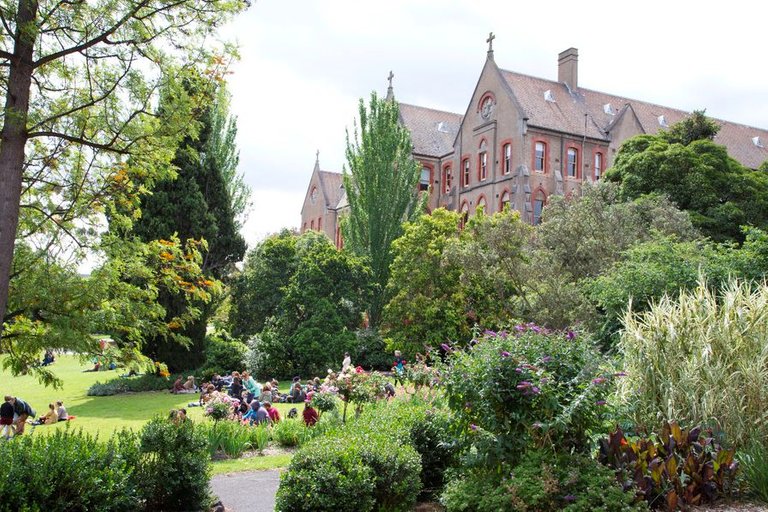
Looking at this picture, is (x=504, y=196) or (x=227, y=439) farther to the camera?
(x=504, y=196)

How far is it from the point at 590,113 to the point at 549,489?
41816mm

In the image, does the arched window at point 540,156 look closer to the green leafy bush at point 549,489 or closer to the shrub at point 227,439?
the shrub at point 227,439

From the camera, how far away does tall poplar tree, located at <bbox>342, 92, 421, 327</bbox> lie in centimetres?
3666

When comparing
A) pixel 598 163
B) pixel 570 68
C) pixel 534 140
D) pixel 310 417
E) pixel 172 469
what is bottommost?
pixel 310 417

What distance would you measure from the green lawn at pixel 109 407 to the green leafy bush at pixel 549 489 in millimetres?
5917

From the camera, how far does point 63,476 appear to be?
6.48 metres

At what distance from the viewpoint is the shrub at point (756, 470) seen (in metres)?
7.06

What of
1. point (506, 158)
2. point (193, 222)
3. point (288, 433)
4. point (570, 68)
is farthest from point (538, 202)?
point (288, 433)

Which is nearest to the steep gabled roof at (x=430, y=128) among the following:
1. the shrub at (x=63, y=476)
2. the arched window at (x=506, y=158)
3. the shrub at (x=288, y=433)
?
the arched window at (x=506, y=158)

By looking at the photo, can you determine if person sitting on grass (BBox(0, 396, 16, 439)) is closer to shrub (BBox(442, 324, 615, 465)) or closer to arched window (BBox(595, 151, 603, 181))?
shrub (BBox(442, 324, 615, 465))

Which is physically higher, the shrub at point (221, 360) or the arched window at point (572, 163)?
the arched window at point (572, 163)

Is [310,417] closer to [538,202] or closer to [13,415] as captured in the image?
[13,415]

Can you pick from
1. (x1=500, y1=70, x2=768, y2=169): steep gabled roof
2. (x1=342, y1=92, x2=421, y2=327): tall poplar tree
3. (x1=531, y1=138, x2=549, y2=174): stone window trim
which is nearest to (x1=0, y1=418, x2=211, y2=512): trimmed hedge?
(x1=342, y1=92, x2=421, y2=327): tall poplar tree

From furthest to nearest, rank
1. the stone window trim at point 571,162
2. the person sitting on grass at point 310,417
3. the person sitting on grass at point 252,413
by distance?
the stone window trim at point 571,162 < the person sitting on grass at point 252,413 < the person sitting on grass at point 310,417
